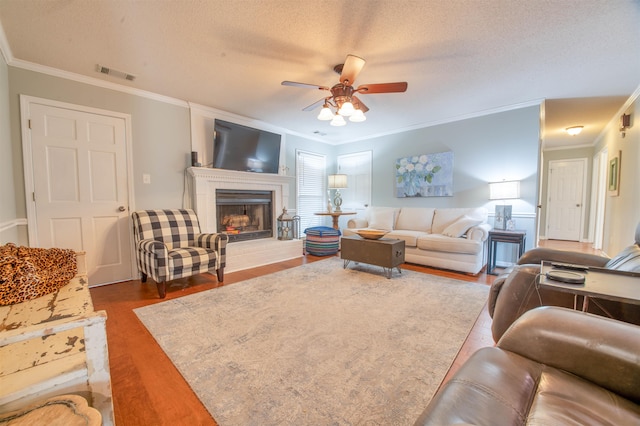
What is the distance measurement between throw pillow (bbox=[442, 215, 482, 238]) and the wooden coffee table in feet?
2.95

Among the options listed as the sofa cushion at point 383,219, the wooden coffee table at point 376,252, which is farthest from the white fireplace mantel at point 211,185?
the sofa cushion at point 383,219

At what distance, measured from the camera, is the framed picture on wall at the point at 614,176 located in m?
3.84

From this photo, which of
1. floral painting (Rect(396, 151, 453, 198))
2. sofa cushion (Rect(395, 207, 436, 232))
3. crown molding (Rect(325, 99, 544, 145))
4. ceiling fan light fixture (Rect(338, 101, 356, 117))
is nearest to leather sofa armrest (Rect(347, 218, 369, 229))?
sofa cushion (Rect(395, 207, 436, 232))

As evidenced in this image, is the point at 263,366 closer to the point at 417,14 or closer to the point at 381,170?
the point at 417,14

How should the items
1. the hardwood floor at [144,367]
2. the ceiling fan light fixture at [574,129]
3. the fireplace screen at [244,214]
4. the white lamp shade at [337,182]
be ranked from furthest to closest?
the white lamp shade at [337,182]
the ceiling fan light fixture at [574,129]
the fireplace screen at [244,214]
the hardwood floor at [144,367]

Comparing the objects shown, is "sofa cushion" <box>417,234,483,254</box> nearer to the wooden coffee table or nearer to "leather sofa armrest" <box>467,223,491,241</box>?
"leather sofa armrest" <box>467,223,491,241</box>

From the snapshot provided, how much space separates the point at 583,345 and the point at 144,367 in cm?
215

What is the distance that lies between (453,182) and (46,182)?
5413mm

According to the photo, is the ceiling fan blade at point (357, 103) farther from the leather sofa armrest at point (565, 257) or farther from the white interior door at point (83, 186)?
the white interior door at point (83, 186)

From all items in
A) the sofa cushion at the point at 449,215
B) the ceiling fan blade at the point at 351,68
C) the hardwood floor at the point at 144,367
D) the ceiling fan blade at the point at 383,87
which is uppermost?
the ceiling fan blade at the point at 351,68

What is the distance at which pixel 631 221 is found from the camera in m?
3.18

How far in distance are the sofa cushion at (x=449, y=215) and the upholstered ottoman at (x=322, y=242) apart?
65.1 inches

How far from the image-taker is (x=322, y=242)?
179 inches

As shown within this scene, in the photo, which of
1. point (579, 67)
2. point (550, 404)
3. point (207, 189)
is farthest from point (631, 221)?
point (207, 189)
